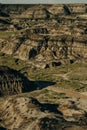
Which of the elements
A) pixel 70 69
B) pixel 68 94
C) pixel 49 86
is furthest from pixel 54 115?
pixel 70 69

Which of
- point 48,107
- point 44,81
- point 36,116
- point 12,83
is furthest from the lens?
point 44,81

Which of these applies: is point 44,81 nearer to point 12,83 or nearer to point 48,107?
point 12,83

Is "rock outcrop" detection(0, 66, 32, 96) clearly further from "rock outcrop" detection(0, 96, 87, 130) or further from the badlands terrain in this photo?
"rock outcrop" detection(0, 96, 87, 130)

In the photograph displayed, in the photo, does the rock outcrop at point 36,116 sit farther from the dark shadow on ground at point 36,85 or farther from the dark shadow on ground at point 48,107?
the dark shadow on ground at point 36,85

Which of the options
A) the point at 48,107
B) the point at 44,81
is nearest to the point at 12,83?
the point at 44,81

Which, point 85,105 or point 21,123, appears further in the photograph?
point 85,105

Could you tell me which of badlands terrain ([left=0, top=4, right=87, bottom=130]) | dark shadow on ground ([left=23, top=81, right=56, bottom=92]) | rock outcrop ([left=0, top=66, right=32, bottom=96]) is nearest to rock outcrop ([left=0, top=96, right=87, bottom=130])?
badlands terrain ([left=0, top=4, right=87, bottom=130])

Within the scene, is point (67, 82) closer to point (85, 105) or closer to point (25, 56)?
point (85, 105)

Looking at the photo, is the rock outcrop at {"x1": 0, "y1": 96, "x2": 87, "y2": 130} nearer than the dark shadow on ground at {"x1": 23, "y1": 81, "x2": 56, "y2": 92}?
Yes

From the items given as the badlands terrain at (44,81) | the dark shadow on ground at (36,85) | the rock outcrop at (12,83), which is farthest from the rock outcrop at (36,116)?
the dark shadow on ground at (36,85)
